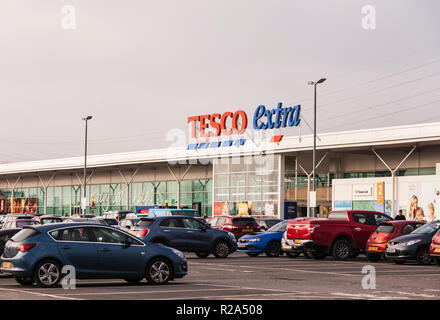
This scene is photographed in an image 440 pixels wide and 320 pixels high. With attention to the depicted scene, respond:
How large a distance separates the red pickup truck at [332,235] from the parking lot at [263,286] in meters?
3.93

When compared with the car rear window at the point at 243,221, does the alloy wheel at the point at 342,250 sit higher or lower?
lower

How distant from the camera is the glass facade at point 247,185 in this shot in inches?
2454

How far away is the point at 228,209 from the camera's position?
65.8 meters

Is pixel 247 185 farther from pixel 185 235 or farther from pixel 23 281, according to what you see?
pixel 23 281

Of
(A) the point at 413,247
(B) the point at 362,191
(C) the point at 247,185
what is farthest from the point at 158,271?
(C) the point at 247,185

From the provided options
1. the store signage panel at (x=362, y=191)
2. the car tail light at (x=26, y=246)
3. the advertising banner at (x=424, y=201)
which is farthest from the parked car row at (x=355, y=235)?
the store signage panel at (x=362, y=191)

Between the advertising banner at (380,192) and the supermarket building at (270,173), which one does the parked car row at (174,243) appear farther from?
the supermarket building at (270,173)

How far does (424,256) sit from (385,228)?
2.55 m

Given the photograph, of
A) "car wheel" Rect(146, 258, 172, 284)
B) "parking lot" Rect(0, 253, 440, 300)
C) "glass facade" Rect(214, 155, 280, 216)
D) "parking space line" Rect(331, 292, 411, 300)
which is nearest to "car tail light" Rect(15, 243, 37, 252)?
"parking lot" Rect(0, 253, 440, 300)

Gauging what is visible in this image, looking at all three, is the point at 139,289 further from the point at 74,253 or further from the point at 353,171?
the point at 353,171

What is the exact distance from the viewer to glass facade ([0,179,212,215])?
77.4 m

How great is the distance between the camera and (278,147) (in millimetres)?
61125

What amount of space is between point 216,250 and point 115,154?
48960mm
